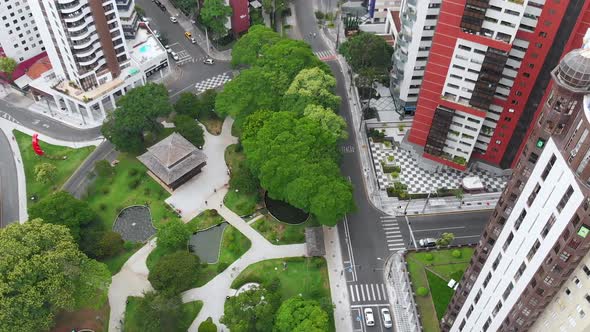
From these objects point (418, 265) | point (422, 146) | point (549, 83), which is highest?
point (549, 83)

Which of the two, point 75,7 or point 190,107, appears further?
point 190,107

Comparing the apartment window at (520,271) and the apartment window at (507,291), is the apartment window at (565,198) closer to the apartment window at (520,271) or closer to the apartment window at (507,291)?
the apartment window at (520,271)

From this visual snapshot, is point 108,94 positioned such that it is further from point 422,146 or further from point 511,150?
point 511,150

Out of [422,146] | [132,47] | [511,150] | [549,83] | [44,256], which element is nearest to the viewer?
[44,256]

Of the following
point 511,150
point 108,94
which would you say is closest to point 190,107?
point 108,94

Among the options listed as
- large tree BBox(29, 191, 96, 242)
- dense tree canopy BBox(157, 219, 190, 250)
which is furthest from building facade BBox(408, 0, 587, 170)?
large tree BBox(29, 191, 96, 242)

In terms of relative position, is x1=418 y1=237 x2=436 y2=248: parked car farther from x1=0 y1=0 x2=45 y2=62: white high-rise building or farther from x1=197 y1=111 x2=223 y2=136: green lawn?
x1=0 y1=0 x2=45 y2=62: white high-rise building
